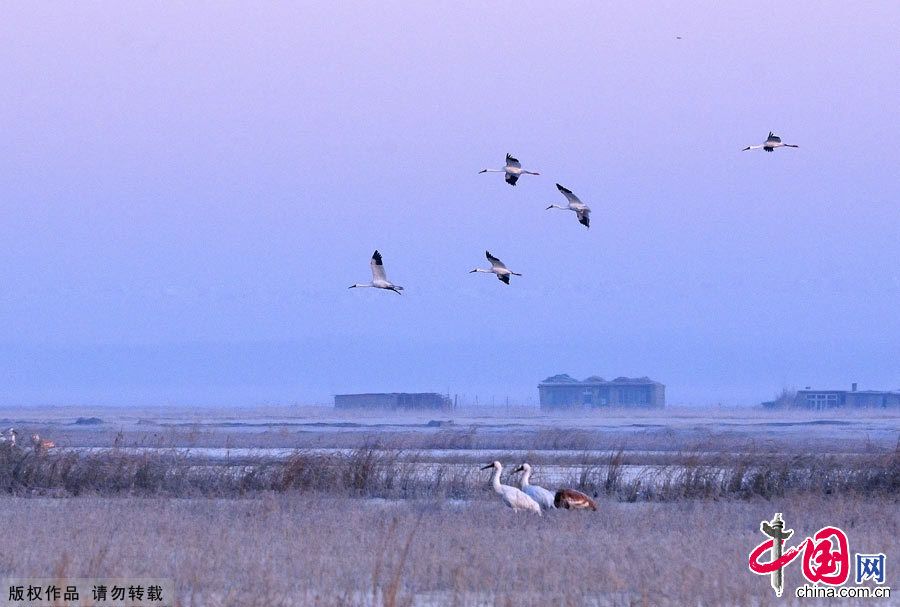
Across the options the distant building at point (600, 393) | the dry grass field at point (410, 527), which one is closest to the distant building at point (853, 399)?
the distant building at point (600, 393)

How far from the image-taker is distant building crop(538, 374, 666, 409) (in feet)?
461

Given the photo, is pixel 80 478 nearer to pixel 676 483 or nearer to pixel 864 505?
pixel 676 483

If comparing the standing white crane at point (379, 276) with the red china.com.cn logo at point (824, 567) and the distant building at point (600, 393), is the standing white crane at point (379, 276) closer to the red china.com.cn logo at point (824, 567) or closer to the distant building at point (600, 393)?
the red china.com.cn logo at point (824, 567)

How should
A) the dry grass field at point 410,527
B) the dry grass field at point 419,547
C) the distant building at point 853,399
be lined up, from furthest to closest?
the distant building at point 853,399, the dry grass field at point 410,527, the dry grass field at point 419,547

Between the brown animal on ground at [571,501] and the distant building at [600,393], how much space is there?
121m

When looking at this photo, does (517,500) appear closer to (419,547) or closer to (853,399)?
(419,547)

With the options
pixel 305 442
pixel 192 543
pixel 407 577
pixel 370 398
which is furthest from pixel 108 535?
pixel 370 398

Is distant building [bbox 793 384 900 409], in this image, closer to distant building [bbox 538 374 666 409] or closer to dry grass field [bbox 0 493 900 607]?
distant building [bbox 538 374 666 409]

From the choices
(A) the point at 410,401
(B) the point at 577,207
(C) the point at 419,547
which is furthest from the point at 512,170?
(A) the point at 410,401

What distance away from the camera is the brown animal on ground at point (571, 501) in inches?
742

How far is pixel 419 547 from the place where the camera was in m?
14.6

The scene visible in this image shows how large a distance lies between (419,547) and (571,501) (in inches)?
184

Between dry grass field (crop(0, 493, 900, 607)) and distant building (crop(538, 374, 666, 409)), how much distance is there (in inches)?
4718

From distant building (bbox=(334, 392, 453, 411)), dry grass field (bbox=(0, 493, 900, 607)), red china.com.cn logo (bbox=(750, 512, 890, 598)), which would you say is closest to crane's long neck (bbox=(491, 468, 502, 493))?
dry grass field (bbox=(0, 493, 900, 607))
